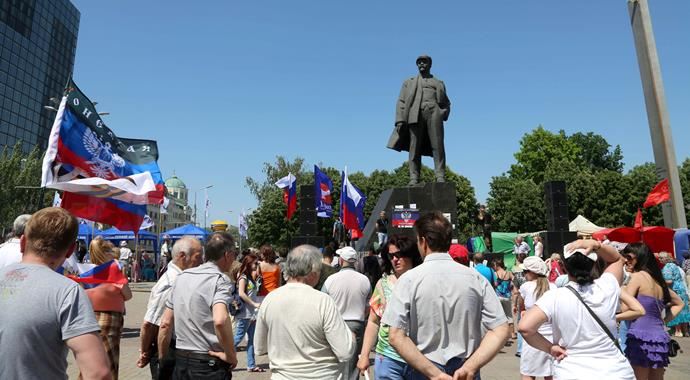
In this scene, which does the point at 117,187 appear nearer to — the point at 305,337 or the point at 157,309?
the point at 157,309

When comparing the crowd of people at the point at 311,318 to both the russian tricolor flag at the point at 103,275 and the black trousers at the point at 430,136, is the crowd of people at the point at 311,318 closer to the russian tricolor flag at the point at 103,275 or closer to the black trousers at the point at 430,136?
the russian tricolor flag at the point at 103,275

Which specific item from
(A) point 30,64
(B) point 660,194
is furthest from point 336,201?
(A) point 30,64

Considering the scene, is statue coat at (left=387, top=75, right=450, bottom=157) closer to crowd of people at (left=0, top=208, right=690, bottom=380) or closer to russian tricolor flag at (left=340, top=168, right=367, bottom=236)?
russian tricolor flag at (left=340, top=168, right=367, bottom=236)

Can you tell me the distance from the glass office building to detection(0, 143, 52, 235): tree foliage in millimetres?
35195

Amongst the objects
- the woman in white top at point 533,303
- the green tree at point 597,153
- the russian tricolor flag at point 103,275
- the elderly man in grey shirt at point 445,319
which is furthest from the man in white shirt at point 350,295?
the green tree at point 597,153

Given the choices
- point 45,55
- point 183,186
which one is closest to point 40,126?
point 45,55

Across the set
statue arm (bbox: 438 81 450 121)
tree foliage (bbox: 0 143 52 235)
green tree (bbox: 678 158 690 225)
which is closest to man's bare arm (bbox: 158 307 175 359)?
statue arm (bbox: 438 81 450 121)

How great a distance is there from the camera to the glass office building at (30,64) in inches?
2544

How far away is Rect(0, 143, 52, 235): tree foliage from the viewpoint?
32.8m

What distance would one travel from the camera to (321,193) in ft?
52.1

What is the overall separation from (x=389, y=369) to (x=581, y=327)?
3.99ft

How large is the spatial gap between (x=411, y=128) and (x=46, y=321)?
467 inches

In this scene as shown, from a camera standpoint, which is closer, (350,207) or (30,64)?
(350,207)

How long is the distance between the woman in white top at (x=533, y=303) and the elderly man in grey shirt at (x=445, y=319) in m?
1.44
